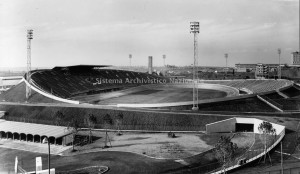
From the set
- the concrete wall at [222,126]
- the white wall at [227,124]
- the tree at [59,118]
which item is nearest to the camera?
the white wall at [227,124]

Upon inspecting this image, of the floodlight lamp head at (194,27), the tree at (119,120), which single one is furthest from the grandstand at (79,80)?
the floodlight lamp head at (194,27)

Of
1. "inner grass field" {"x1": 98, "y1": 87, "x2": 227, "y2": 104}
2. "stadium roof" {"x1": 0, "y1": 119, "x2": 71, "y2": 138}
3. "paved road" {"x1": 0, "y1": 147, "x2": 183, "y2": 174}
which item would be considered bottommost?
"paved road" {"x1": 0, "y1": 147, "x2": 183, "y2": 174}

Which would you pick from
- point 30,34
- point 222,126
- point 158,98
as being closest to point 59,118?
point 30,34

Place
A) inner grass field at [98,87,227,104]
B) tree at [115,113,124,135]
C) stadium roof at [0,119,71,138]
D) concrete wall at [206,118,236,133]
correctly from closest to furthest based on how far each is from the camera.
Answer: stadium roof at [0,119,71,138] → concrete wall at [206,118,236,133] → tree at [115,113,124,135] → inner grass field at [98,87,227,104]

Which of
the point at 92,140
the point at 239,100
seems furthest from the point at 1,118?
the point at 239,100

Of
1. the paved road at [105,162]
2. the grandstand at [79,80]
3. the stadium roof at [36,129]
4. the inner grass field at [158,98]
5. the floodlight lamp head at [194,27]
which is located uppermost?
the floodlight lamp head at [194,27]

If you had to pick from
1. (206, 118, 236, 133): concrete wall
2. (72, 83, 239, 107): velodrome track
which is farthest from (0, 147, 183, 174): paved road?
(72, 83, 239, 107): velodrome track

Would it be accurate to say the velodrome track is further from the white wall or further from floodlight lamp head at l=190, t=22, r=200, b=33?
the white wall

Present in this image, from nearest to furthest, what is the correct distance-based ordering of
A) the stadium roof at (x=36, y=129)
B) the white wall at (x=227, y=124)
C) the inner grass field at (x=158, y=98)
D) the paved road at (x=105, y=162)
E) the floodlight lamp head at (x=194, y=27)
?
1. the paved road at (x=105, y=162)
2. the stadium roof at (x=36, y=129)
3. the white wall at (x=227, y=124)
4. the floodlight lamp head at (x=194, y=27)
5. the inner grass field at (x=158, y=98)

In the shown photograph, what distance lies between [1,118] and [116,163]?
148 feet

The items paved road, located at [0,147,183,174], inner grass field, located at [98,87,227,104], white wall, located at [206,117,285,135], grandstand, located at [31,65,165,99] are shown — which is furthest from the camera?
grandstand, located at [31,65,165,99]

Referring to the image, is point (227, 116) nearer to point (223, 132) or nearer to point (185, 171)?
point (223, 132)

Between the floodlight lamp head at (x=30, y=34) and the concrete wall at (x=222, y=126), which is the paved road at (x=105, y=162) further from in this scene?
the floodlight lamp head at (x=30, y=34)

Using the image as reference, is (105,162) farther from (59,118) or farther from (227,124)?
(227,124)
